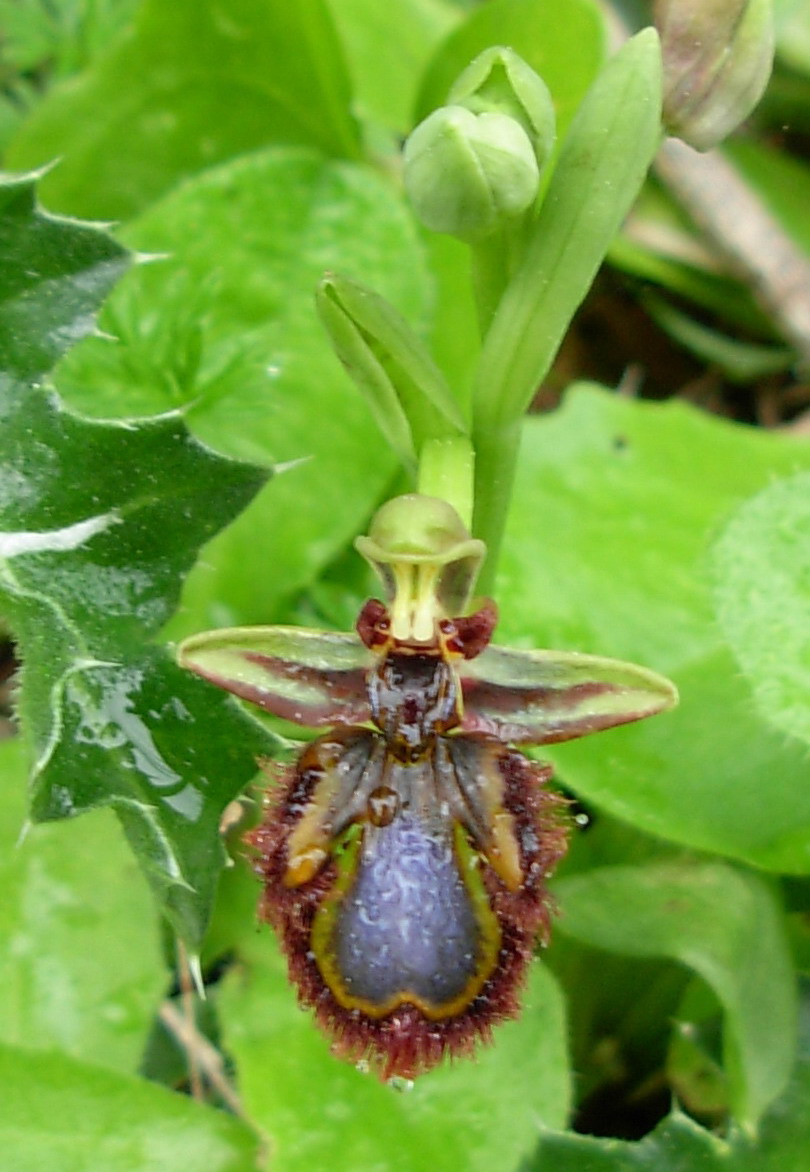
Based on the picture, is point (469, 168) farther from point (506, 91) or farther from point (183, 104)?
point (183, 104)

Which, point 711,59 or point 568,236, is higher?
point 711,59

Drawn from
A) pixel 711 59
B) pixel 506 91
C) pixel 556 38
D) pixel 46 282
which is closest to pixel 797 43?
pixel 556 38

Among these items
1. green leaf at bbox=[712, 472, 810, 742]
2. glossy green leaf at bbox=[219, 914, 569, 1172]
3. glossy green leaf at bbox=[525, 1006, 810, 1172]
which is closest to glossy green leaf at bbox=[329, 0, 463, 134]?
green leaf at bbox=[712, 472, 810, 742]

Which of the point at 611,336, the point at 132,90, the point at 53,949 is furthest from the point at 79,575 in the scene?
the point at 611,336

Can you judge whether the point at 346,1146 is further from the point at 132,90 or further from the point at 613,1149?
the point at 132,90

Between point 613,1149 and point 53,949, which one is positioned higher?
point 613,1149

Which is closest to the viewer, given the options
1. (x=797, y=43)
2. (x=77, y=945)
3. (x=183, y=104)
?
(x=77, y=945)
